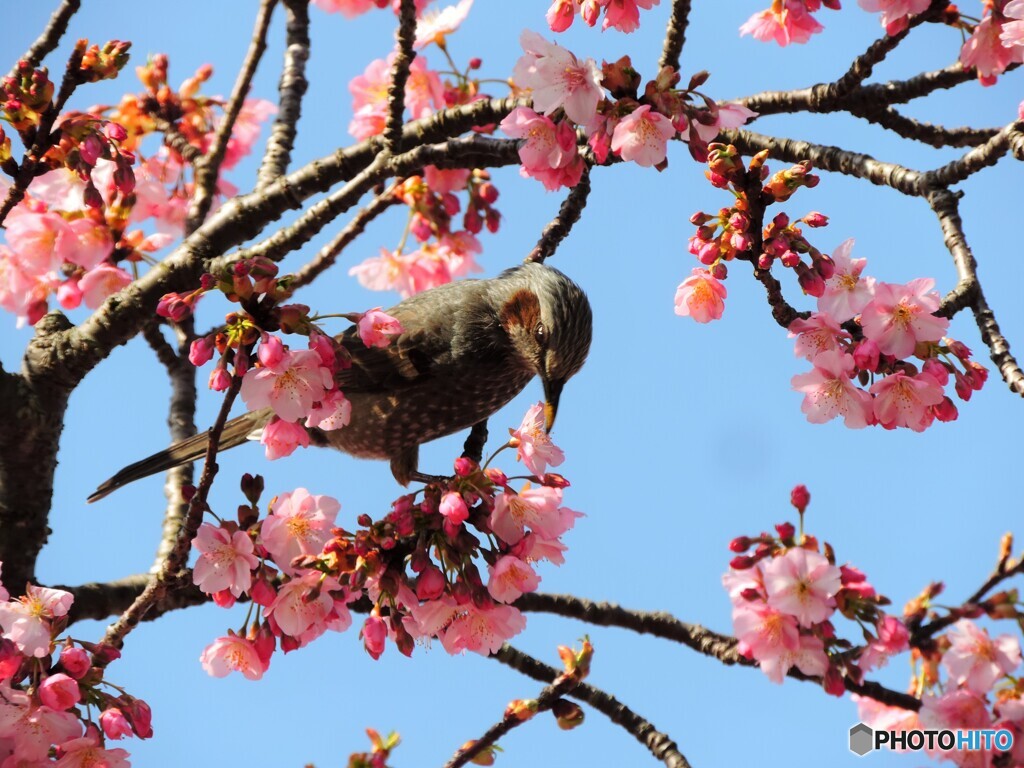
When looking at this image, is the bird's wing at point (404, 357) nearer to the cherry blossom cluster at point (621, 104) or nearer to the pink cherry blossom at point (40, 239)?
the pink cherry blossom at point (40, 239)

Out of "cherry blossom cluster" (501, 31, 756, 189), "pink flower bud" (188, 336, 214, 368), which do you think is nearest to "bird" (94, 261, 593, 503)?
"cherry blossom cluster" (501, 31, 756, 189)

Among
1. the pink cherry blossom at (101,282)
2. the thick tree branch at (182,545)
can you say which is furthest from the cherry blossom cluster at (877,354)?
the pink cherry blossom at (101,282)

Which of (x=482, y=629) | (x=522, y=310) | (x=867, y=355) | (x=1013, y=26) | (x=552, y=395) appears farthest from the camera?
(x=522, y=310)

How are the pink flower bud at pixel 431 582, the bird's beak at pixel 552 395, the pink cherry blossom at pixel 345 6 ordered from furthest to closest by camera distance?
the pink cherry blossom at pixel 345 6, the bird's beak at pixel 552 395, the pink flower bud at pixel 431 582

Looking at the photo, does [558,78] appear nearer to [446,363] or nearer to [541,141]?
[541,141]

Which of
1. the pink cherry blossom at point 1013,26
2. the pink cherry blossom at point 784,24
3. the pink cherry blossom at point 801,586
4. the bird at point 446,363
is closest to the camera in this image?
the pink cherry blossom at point 801,586

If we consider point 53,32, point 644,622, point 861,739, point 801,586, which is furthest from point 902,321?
point 53,32

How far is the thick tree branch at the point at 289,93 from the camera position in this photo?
429 centimetres

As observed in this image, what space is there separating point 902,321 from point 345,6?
3.41 m

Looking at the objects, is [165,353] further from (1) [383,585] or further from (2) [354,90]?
(1) [383,585]

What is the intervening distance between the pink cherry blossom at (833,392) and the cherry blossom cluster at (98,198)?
1942 millimetres

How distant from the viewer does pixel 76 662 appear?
7.71ft

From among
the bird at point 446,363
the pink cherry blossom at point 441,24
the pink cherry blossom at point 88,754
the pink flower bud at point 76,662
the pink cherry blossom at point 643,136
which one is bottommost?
the pink cherry blossom at point 88,754

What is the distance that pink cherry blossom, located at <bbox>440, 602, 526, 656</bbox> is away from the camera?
2594 millimetres
